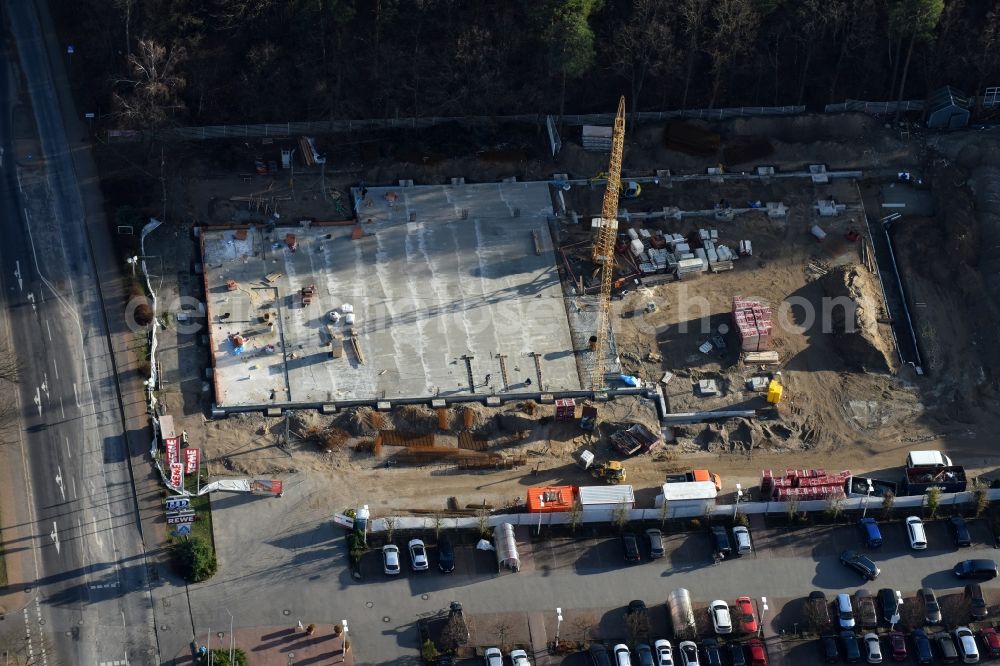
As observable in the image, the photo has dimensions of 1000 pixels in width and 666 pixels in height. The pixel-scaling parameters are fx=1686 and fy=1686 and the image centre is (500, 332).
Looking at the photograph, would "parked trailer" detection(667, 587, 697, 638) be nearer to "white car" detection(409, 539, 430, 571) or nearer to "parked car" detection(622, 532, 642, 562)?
"parked car" detection(622, 532, 642, 562)

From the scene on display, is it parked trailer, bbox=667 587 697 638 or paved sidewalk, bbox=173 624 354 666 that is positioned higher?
paved sidewalk, bbox=173 624 354 666

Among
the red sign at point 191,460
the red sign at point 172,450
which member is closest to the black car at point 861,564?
the red sign at point 191,460

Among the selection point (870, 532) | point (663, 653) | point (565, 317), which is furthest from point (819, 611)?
point (565, 317)

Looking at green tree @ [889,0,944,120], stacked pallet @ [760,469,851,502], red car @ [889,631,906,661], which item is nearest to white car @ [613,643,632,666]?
stacked pallet @ [760,469,851,502]

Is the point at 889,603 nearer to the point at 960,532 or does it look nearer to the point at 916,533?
the point at 916,533

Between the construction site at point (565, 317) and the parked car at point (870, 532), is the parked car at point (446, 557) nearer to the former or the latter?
the construction site at point (565, 317)

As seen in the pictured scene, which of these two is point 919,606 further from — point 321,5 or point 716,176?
point 321,5

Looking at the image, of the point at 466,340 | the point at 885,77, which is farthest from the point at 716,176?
the point at 466,340
